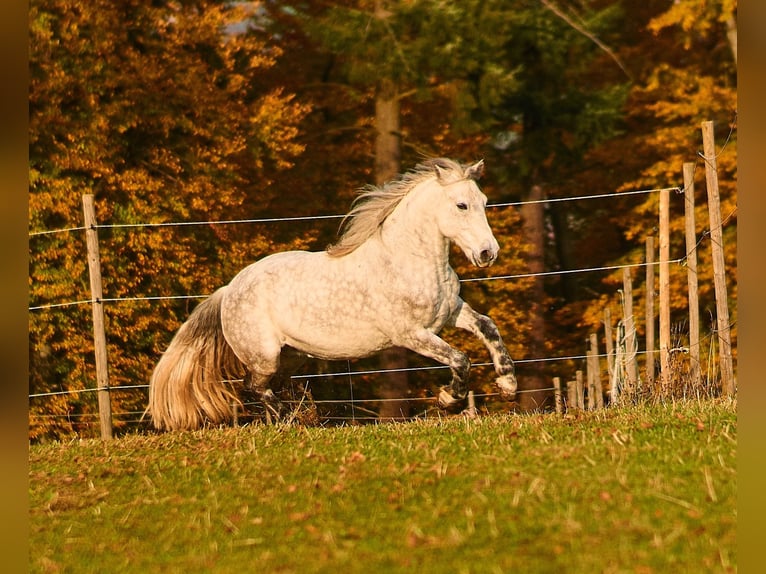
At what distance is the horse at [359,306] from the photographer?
8.57 meters

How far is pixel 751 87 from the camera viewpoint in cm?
275

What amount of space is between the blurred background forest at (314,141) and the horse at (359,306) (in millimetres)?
4295

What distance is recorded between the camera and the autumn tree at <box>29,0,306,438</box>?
1561 cm

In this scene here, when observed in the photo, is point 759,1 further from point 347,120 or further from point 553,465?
point 347,120

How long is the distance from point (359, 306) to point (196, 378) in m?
1.78

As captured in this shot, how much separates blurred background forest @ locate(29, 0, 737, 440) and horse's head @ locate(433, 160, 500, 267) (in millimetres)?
5497

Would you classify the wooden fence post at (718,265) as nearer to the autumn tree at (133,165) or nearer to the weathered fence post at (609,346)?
the weathered fence post at (609,346)

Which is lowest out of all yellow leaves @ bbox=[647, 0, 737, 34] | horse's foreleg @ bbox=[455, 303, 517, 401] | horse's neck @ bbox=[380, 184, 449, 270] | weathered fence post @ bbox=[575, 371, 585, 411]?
weathered fence post @ bbox=[575, 371, 585, 411]

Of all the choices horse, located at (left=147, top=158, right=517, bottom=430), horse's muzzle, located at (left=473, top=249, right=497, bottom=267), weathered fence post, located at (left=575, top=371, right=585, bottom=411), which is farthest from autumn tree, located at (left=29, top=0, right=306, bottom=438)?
horse's muzzle, located at (left=473, top=249, right=497, bottom=267)

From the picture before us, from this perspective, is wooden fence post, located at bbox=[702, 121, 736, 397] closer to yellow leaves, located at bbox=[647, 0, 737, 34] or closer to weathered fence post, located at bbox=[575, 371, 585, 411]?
weathered fence post, located at bbox=[575, 371, 585, 411]

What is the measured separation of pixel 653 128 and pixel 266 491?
54.6 feet

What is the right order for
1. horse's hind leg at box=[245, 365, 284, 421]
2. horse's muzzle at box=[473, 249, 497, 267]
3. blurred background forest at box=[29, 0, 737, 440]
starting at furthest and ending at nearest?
blurred background forest at box=[29, 0, 737, 440] < horse's hind leg at box=[245, 365, 284, 421] < horse's muzzle at box=[473, 249, 497, 267]

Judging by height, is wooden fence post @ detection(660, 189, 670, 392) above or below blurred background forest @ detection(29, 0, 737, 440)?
below

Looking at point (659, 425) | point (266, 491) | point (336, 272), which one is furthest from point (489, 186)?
point (266, 491)
